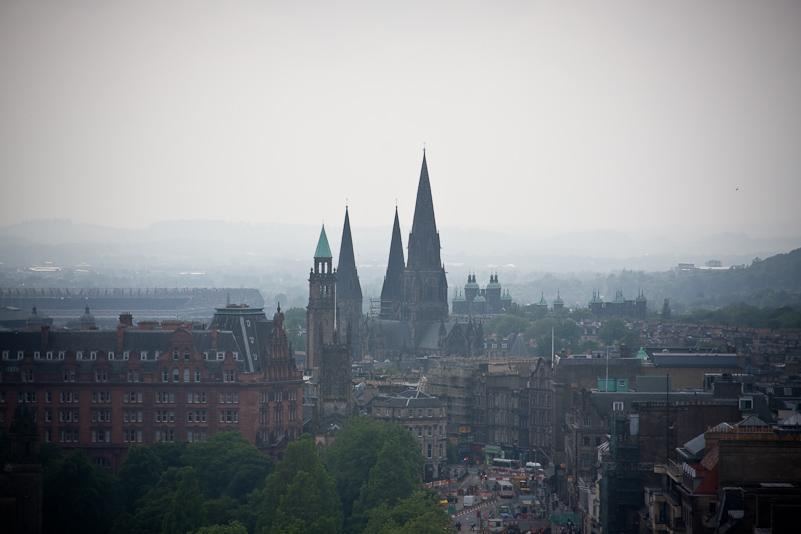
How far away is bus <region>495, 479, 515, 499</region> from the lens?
498ft

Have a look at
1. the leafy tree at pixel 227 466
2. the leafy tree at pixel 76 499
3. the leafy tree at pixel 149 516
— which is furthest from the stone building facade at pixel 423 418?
the leafy tree at pixel 76 499

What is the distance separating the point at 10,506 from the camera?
352 ft

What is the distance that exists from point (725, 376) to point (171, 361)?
53142 millimetres

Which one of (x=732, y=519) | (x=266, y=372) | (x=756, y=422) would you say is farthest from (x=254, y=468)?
(x=732, y=519)

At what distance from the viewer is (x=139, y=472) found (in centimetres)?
13050

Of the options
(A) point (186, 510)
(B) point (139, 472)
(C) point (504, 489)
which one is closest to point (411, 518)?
(A) point (186, 510)

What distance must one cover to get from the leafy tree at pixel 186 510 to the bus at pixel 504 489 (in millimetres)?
45502

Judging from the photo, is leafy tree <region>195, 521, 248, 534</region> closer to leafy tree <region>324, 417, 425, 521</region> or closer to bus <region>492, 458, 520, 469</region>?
leafy tree <region>324, 417, 425, 521</region>

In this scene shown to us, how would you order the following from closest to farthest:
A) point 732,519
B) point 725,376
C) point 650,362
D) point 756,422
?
point 732,519 → point 756,422 → point 725,376 → point 650,362

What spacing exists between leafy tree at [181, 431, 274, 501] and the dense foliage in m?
0.08

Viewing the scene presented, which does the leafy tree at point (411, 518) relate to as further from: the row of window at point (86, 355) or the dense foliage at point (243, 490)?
the row of window at point (86, 355)

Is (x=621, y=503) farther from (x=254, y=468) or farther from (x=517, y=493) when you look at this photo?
(x=517, y=493)

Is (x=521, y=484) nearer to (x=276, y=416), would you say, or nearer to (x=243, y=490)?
(x=276, y=416)

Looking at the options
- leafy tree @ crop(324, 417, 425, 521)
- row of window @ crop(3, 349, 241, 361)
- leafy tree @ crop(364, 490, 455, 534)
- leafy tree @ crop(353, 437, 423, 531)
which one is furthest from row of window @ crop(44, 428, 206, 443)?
leafy tree @ crop(364, 490, 455, 534)
